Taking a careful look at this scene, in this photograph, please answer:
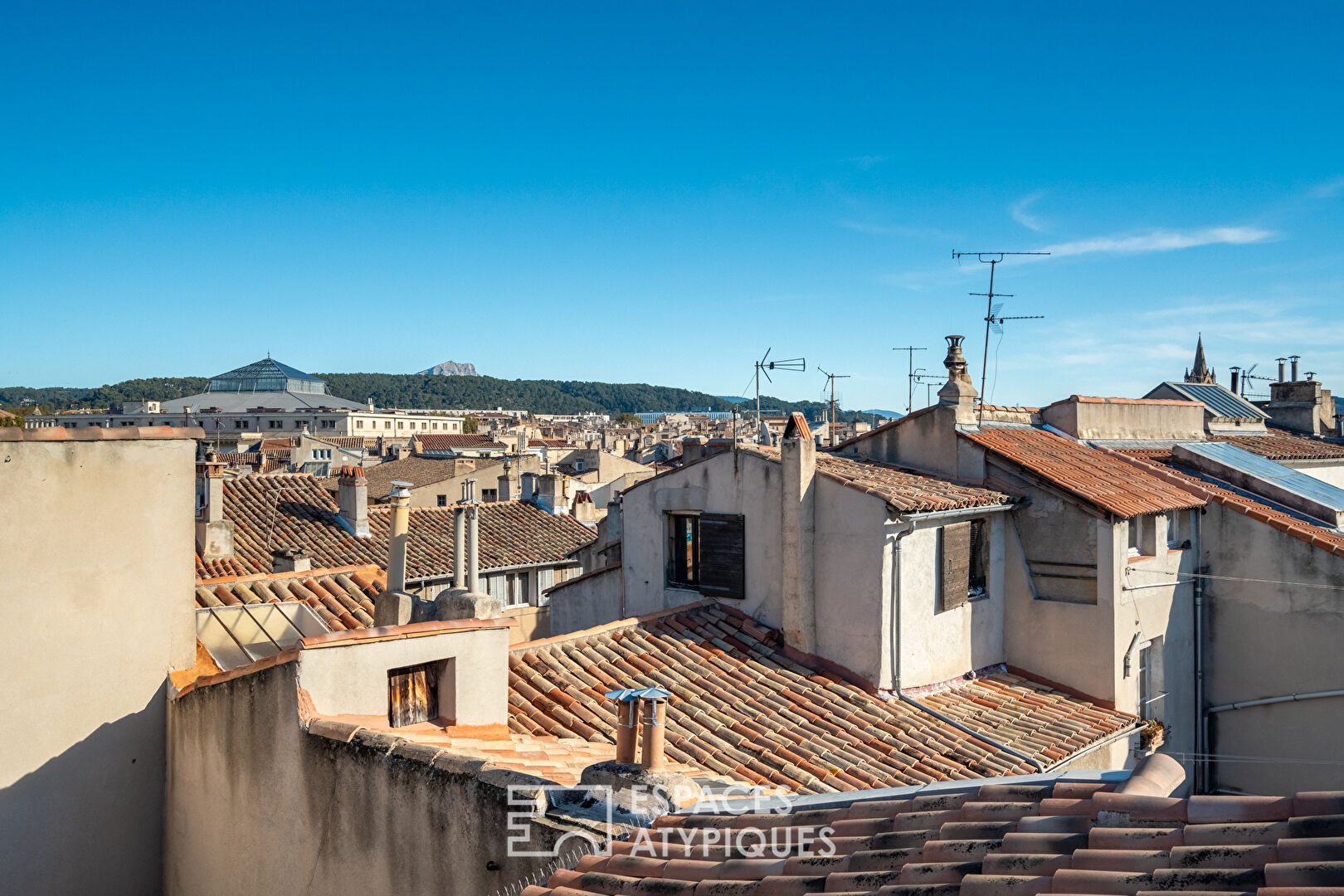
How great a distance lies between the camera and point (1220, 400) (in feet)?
99.7

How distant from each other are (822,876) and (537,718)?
5944 mm

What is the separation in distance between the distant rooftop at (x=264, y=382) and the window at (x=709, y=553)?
116193mm

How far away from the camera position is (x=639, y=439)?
80.9 m

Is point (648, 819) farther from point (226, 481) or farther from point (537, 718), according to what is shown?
point (226, 481)

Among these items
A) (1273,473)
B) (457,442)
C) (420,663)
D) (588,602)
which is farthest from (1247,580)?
(457,442)

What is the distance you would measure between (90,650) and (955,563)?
9.75m

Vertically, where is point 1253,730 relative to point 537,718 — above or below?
below

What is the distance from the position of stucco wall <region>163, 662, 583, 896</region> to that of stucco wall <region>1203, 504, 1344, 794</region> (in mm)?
12611

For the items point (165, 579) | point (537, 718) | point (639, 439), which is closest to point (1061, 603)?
point (537, 718)

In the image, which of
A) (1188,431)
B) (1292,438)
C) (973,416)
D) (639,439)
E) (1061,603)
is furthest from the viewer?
(639,439)

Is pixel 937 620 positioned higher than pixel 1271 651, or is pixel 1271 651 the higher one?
pixel 937 620

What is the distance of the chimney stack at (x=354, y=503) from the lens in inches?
915

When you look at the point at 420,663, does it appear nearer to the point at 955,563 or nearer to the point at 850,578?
the point at 850,578

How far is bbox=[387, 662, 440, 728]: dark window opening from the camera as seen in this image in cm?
730
